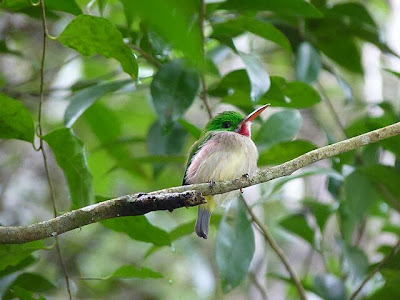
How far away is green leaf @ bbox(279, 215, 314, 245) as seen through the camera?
3.14 meters

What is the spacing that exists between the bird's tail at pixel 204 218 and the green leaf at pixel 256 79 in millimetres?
674

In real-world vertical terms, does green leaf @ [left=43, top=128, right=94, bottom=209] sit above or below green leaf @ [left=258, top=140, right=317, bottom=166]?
above

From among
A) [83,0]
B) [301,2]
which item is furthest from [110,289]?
[301,2]

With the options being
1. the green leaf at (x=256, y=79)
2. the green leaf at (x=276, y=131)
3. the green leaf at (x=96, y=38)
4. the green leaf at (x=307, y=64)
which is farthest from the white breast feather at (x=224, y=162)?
the green leaf at (x=96, y=38)

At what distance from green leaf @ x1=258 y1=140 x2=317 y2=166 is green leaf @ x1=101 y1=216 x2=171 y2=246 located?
757 mm

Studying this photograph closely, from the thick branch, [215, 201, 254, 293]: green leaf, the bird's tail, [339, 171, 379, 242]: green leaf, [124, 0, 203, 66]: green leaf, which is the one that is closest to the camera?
[124, 0, 203, 66]: green leaf

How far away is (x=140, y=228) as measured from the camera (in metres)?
2.11

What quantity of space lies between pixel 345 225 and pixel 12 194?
3.09 m

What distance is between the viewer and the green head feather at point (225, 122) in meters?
2.86

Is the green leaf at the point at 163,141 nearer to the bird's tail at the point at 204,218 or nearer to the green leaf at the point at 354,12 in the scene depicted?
the bird's tail at the point at 204,218

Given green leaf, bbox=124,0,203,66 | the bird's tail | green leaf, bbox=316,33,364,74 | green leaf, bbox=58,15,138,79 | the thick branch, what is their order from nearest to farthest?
green leaf, bbox=124,0,203,66 < the thick branch < green leaf, bbox=58,15,138,79 < the bird's tail < green leaf, bbox=316,33,364,74

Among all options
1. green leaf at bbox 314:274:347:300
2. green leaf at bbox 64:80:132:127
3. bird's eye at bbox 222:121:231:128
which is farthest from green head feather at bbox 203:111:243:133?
green leaf at bbox 314:274:347:300

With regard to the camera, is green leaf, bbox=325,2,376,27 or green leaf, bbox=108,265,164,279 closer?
green leaf, bbox=108,265,164,279

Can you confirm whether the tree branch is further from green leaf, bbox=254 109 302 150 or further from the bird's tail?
green leaf, bbox=254 109 302 150
